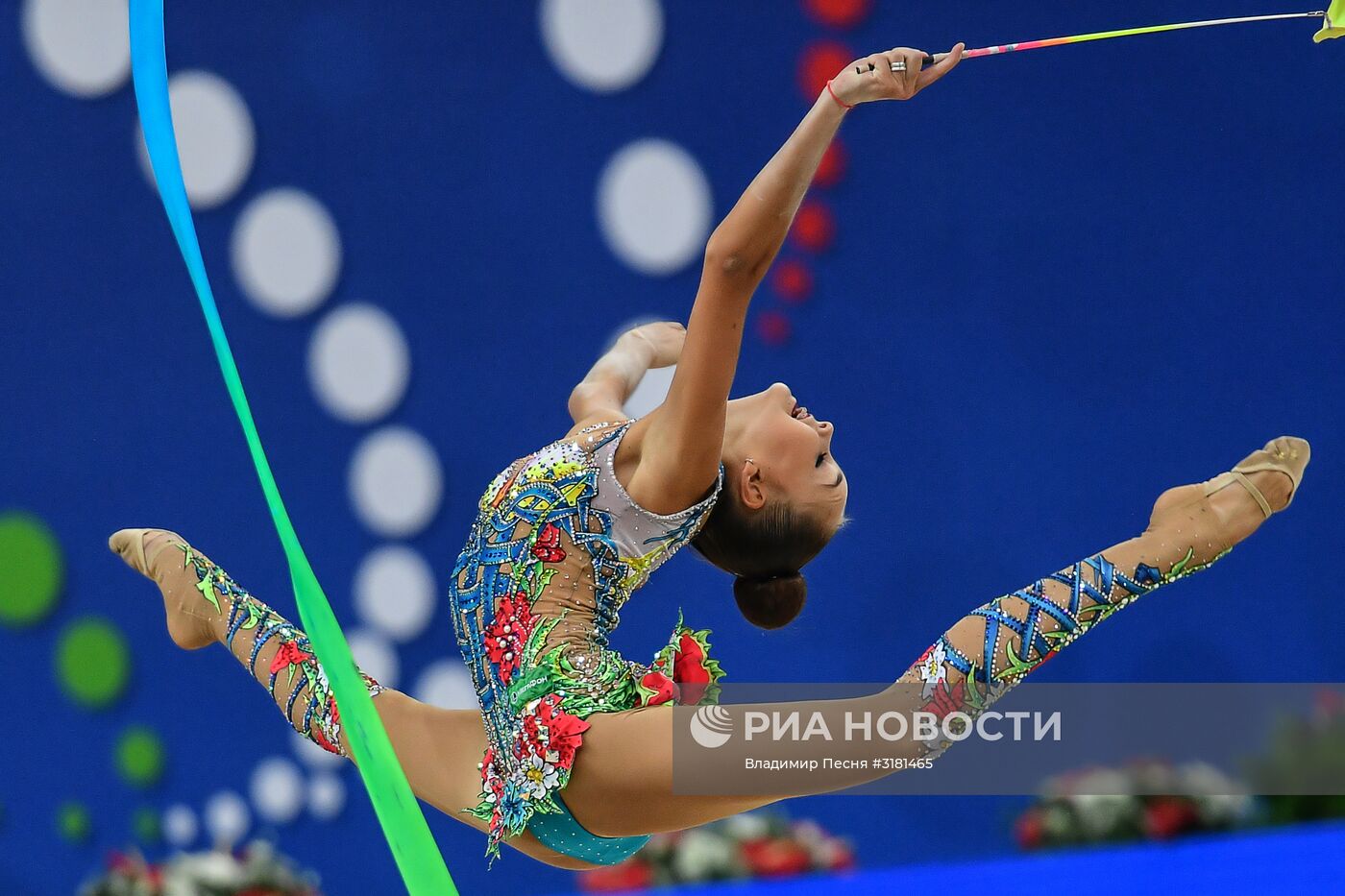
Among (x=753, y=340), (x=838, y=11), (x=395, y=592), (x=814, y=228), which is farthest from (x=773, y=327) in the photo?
(x=395, y=592)

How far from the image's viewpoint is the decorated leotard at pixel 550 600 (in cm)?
216

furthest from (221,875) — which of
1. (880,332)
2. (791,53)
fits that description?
(791,53)

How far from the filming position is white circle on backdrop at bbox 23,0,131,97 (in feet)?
11.5

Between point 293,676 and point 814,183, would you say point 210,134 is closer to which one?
point 814,183

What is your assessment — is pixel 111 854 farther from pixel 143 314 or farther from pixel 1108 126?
pixel 1108 126

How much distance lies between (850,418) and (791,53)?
2.69 feet

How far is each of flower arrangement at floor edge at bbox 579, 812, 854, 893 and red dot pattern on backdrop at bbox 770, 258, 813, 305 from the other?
1.22 meters

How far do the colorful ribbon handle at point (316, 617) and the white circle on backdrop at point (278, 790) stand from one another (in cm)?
197

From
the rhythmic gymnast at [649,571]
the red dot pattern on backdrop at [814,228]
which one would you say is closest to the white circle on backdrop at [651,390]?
the rhythmic gymnast at [649,571]

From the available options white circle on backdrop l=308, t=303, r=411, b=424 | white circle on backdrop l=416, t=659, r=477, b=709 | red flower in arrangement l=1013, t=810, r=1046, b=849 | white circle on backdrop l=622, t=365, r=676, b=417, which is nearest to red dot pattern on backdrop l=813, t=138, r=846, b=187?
white circle on backdrop l=622, t=365, r=676, b=417

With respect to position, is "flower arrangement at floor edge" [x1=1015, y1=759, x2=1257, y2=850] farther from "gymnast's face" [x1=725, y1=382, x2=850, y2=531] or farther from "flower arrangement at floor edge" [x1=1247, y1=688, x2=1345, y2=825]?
"gymnast's face" [x1=725, y1=382, x2=850, y2=531]

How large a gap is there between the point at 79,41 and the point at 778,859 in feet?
8.09

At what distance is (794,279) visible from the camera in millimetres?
3504

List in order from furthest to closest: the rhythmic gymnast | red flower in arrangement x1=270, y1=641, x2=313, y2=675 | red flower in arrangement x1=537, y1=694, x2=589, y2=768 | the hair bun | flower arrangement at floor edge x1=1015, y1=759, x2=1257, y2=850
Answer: flower arrangement at floor edge x1=1015, y1=759, x2=1257, y2=850, red flower in arrangement x1=270, y1=641, x2=313, y2=675, the hair bun, red flower in arrangement x1=537, y1=694, x2=589, y2=768, the rhythmic gymnast
